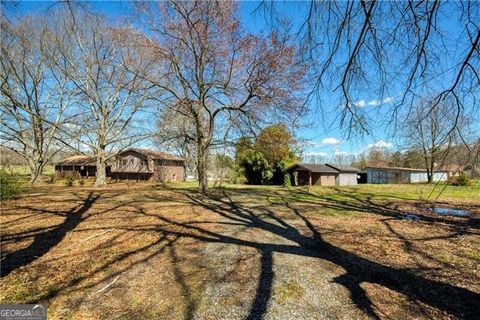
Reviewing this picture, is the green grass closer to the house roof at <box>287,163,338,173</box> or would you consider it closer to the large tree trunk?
the house roof at <box>287,163,338,173</box>

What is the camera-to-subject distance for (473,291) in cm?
409

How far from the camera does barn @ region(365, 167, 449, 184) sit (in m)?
41.2

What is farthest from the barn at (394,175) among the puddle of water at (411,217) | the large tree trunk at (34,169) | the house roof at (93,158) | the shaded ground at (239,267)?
the large tree trunk at (34,169)

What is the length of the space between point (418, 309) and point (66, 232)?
25.8 ft

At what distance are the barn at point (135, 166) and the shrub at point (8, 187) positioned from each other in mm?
22182

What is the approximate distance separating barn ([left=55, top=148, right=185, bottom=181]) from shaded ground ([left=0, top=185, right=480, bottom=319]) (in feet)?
86.5

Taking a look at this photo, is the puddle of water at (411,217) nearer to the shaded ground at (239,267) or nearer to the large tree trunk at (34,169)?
the shaded ground at (239,267)

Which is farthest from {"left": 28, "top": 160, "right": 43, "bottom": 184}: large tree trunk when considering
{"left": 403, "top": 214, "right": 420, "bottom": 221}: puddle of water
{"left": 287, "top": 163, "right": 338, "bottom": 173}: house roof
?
{"left": 403, "top": 214, "right": 420, "bottom": 221}: puddle of water

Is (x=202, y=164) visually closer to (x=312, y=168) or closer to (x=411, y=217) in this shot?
(x=411, y=217)

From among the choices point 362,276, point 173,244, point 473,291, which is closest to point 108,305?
point 173,244

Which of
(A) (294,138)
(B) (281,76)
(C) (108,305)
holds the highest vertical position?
(B) (281,76)

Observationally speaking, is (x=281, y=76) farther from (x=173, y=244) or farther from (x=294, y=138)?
(x=173, y=244)

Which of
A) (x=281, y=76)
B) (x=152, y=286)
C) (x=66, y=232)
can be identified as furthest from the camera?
(x=281, y=76)

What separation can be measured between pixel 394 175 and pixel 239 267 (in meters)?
43.4
